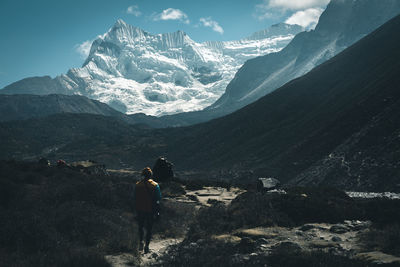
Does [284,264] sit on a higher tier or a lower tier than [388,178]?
higher

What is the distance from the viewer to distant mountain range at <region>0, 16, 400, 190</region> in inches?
2411

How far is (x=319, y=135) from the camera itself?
85.3 m

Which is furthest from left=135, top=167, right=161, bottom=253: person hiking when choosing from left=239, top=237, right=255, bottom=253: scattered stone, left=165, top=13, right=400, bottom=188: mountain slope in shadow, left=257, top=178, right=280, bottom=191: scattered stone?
left=165, top=13, right=400, bottom=188: mountain slope in shadow

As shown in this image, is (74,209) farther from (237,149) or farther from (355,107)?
(237,149)

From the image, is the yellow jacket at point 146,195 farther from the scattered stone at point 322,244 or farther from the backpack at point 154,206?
the scattered stone at point 322,244

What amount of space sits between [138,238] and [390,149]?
54.1m

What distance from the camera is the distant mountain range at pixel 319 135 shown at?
61250 mm

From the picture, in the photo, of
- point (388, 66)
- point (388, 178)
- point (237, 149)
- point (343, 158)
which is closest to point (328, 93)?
point (388, 66)

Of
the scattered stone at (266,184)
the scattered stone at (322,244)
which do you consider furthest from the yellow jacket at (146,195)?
the scattered stone at (266,184)

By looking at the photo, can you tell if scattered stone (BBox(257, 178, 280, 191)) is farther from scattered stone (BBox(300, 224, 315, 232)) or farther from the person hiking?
the person hiking

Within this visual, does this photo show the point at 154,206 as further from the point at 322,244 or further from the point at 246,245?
the point at 322,244

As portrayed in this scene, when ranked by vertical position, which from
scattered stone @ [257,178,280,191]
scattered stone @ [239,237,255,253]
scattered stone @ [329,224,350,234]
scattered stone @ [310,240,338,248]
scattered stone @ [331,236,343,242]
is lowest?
scattered stone @ [257,178,280,191]

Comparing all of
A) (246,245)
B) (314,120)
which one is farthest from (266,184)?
(314,120)

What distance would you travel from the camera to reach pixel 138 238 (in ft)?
47.1
